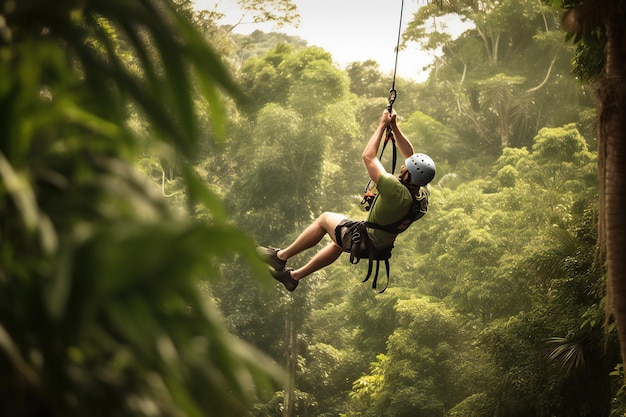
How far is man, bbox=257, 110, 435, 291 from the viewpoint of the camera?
4.05 metres

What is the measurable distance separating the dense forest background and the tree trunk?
11.9 inches

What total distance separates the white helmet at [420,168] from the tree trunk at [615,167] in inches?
56.9

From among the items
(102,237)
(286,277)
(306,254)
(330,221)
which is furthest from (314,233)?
(306,254)

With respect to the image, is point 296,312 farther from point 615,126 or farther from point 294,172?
point 615,126

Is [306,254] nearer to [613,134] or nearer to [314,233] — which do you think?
[314,233]

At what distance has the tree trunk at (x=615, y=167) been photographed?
8.00ft

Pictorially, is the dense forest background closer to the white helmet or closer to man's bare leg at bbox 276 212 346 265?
man's bare leg at bbox 276 212 346 265

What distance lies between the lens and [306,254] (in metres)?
20.8

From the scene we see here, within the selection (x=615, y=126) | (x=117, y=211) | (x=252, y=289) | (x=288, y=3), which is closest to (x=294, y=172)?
(x=252, y=289)

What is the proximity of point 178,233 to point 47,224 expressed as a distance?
0.51 ft

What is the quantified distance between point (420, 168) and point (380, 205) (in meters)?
0.36

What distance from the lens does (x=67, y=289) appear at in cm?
57

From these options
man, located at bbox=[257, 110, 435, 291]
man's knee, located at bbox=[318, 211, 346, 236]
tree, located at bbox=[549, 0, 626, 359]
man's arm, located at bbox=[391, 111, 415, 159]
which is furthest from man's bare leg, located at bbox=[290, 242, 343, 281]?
tree, located at bbox=[549, 0, 626, 359]

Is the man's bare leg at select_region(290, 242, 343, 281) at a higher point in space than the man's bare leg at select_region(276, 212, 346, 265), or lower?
lower
